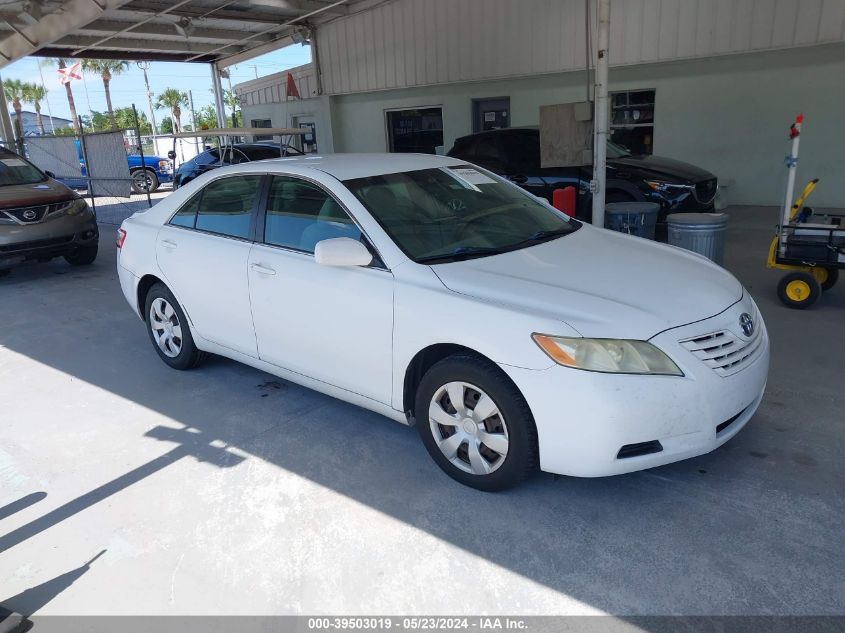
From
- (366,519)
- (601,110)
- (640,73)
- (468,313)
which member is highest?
(640,73)

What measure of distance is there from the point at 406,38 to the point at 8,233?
404 inches

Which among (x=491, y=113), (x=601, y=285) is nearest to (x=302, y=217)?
(x=601, y=285)

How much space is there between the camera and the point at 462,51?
559 inches

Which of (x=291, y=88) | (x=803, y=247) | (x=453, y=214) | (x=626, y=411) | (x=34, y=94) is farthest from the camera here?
(x=34, y=94)

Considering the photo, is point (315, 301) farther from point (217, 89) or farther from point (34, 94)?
point (34, 94)

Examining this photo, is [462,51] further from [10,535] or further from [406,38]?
[10,535]

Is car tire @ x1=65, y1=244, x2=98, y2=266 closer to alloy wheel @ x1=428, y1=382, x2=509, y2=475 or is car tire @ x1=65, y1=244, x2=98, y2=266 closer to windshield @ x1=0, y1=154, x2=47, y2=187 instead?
windshield @ x1=0, y1=154, x2=47, y2=187

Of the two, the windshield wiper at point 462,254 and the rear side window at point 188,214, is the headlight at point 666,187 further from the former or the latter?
the rear side window at point 188,214

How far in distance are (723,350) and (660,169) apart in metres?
6.33

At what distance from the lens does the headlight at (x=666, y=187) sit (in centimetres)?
832

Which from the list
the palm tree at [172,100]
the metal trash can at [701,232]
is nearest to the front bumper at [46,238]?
the metal trash can at [701,232]

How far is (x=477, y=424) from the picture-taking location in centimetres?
305

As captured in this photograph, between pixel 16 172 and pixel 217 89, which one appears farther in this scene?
pixel 217 89

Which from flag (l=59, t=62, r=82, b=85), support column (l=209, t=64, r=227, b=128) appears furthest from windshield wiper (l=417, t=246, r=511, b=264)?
flag (l=59, t=62, r=82, b=85)
